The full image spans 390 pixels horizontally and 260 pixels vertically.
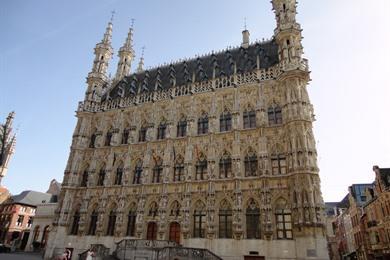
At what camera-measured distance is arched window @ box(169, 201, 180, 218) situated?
21.6 metres

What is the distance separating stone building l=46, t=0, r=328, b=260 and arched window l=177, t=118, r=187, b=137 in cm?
11

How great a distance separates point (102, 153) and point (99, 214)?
6.51m

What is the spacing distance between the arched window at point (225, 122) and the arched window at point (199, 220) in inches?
269

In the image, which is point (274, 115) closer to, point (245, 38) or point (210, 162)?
point (210, 162)

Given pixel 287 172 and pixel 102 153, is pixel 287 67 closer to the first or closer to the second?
pixel 287 172

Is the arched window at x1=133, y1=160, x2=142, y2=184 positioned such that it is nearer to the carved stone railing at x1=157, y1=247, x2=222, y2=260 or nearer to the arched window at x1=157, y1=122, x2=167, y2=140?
the arched window at x1=157, y1=122, x2=167, y2=140

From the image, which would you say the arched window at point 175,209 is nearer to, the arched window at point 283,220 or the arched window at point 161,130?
the arched window at point 161,130

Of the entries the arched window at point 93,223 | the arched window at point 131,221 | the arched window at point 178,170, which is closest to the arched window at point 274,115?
the arched window at point 178,170

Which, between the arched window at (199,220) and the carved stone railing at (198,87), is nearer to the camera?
the arched window at (199,220)

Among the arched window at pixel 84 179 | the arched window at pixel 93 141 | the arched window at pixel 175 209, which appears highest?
the arched window at pixel 93 141

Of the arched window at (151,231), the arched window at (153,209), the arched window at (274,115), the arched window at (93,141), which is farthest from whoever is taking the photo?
the arched window at (93,141)

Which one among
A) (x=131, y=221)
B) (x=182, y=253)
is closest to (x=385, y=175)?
(x=182, y=253)

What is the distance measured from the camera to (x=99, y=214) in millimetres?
24078

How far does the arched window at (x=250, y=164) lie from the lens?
66.9 feet
